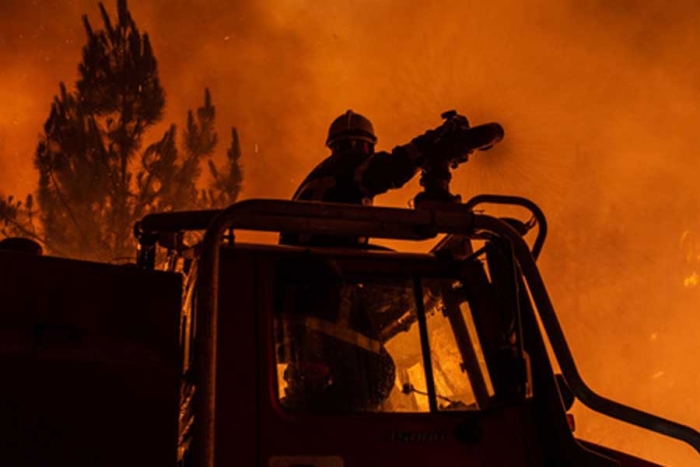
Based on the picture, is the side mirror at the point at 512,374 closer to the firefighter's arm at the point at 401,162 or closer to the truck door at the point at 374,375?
the truck door at the point at 374,375

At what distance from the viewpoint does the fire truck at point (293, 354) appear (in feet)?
7.37

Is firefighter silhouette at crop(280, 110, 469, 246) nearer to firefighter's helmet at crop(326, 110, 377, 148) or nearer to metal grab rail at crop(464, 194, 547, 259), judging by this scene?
firefighter's helmet at crop(326, 110, 377, 148)

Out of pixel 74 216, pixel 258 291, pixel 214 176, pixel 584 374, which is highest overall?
pixel 214 176

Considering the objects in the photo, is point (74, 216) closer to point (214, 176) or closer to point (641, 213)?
point (214, 176)

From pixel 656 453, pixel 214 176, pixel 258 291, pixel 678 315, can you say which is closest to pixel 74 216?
pixel 214 176

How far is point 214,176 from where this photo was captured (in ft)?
41.7

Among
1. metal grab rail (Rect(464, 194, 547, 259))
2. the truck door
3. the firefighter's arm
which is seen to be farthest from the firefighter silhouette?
the truck door

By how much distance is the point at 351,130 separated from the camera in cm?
418

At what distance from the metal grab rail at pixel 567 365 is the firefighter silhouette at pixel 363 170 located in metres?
0.46

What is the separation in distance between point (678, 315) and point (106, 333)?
16.7 m

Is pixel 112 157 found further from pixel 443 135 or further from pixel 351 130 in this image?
pixel 443 135

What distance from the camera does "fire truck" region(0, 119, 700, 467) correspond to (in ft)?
7.37

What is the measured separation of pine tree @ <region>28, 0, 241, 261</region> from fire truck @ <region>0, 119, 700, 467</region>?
8.33m

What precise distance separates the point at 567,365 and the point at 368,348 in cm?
70
